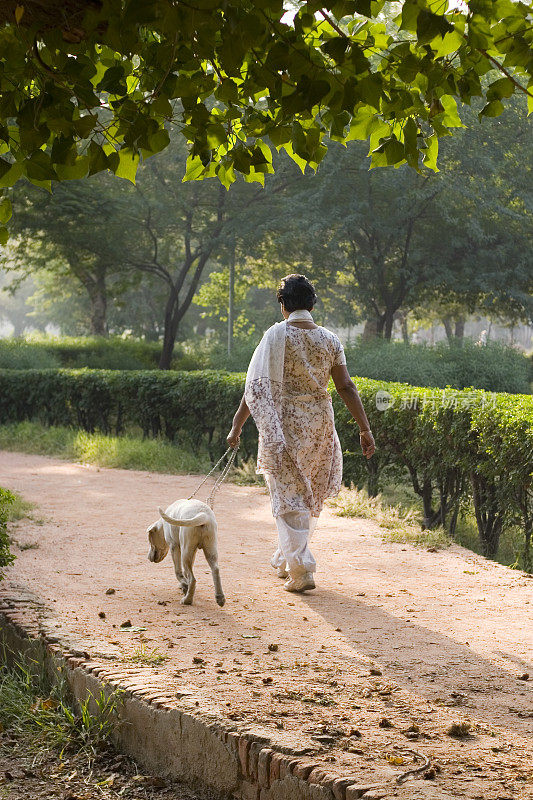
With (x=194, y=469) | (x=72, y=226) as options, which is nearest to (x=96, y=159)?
(x=194, y=469)

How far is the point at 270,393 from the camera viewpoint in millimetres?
6375

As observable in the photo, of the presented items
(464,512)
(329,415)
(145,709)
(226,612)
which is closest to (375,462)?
(464,512)

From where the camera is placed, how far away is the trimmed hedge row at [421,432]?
7824 mm

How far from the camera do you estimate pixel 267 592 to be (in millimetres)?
6363

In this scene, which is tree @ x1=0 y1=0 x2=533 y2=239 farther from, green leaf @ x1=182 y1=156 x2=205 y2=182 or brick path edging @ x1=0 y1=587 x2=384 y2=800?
brick path edging @ x1=0 y1=587 x2=384 y2=800

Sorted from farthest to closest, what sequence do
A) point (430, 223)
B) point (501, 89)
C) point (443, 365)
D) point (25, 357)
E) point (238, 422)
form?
point (430, 223), point (443, 365), point (25, 357), point (238, 422), point (501, 89)

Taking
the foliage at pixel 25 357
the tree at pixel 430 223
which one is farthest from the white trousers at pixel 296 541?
the tree at pixel 430 223

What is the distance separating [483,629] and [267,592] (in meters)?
1.49

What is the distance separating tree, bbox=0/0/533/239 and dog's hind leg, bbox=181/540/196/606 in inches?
101

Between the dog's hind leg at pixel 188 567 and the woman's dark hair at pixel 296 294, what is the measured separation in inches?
68.6

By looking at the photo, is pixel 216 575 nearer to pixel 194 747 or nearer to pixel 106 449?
pixel 194 747

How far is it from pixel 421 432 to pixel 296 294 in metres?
3.37

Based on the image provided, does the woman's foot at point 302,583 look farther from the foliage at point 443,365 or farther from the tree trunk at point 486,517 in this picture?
the foliage at point 443,365

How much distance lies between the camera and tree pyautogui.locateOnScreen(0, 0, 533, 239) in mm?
3145
